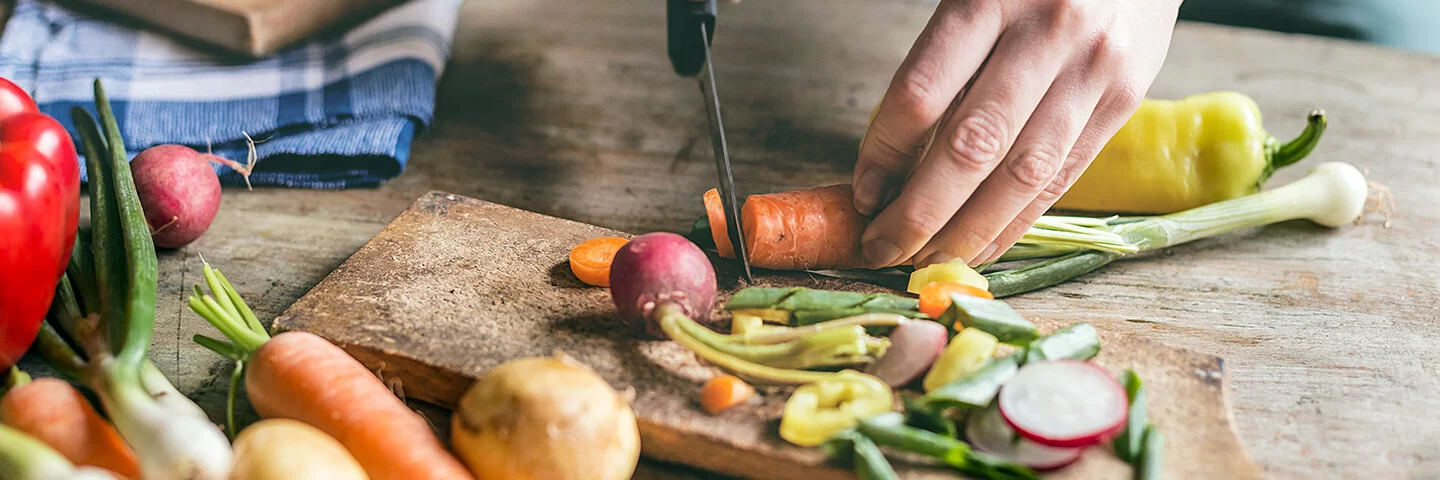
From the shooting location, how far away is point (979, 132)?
5.36 feet

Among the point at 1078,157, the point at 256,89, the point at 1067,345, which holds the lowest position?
the point at 256,89

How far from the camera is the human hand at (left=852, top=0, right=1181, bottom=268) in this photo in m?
1.65

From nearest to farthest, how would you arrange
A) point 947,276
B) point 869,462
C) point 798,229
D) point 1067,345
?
point 869,462 < point 1067,345 < point 947,276 < point 798,229

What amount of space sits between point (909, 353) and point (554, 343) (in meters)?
0.56

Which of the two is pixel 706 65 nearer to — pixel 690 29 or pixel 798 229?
pixel 690 29

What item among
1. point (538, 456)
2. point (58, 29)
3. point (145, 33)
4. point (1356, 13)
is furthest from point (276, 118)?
point (1356, 13)

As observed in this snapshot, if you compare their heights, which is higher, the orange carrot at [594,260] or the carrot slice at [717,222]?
the carrot slice at [717,222]

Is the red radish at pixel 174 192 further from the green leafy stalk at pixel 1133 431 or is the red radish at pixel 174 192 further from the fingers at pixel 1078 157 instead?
the green leafy stalk at pixel 1133 431

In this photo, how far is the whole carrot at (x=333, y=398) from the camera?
1.31m

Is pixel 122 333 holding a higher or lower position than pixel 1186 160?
lower

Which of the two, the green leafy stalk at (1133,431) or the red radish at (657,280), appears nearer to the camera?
the green leafy stalk at (1133,431)

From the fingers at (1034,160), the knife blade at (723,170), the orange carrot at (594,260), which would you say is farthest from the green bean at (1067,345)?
the orange carrot at (594,260)

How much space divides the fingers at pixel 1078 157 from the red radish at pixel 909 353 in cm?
44

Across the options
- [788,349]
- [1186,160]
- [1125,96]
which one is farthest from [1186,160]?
[788,349]
